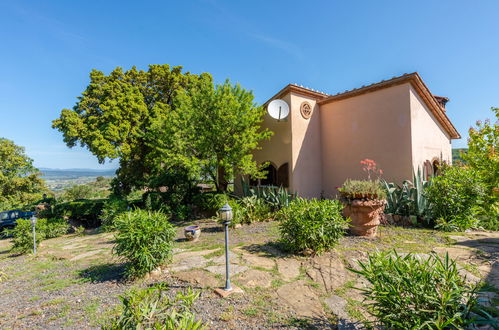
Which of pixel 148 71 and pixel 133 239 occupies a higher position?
pixel 148 71

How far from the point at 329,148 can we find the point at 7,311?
10.7 metres

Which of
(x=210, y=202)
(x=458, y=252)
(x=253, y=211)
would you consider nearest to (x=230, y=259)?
(x=253, y=211)

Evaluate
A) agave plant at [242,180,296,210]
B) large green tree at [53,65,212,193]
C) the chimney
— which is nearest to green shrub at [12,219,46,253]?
large green tree at [53,65,212,193]

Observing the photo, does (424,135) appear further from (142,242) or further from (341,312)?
(142,242)

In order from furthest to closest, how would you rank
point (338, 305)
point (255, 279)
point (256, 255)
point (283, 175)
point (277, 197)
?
point (283, 175) < point (277, 197) < point (256, 255) < point (255, 279) < point (338, 305)

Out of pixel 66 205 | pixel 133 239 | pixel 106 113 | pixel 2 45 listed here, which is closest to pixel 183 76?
pixel 106 113

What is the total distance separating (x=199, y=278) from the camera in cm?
393

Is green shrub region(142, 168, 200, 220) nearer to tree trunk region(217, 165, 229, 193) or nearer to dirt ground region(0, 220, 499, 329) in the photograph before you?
tree trunk region(217, 165, 229, 193)

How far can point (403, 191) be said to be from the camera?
7375mm

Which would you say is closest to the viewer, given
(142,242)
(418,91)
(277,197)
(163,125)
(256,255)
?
(142,242)

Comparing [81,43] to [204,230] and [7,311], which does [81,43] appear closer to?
[204,230]

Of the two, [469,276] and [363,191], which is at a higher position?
[363,191]

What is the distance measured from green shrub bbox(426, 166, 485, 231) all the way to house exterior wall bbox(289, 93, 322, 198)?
4369 millimetres

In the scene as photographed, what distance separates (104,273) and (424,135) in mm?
11493
